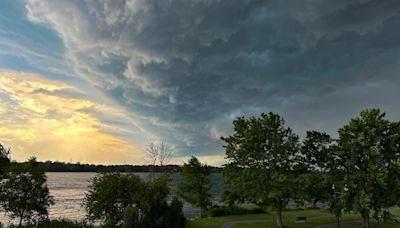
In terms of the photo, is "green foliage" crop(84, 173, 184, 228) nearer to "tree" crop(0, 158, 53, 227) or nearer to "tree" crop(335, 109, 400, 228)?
"tree" crop(0, 158, 53, 227)

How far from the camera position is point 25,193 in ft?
113

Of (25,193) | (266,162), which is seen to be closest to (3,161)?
(25,193)

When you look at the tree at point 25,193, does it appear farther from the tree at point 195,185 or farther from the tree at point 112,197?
the tree at point 195,185

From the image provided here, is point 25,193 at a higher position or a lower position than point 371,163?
lower

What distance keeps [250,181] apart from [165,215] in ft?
34.8

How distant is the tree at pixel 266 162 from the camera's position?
130 ft

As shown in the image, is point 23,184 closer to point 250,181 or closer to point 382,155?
point 250,181

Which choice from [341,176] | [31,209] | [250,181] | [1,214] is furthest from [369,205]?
[1,214]

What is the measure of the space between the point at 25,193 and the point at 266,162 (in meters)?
23.9

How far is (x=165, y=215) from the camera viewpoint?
115ft

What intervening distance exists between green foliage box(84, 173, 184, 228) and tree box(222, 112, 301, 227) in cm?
882

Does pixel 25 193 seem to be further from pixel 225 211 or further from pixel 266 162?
pixel 225 211

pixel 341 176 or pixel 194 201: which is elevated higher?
pixel 341 176

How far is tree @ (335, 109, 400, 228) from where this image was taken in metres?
36.1
